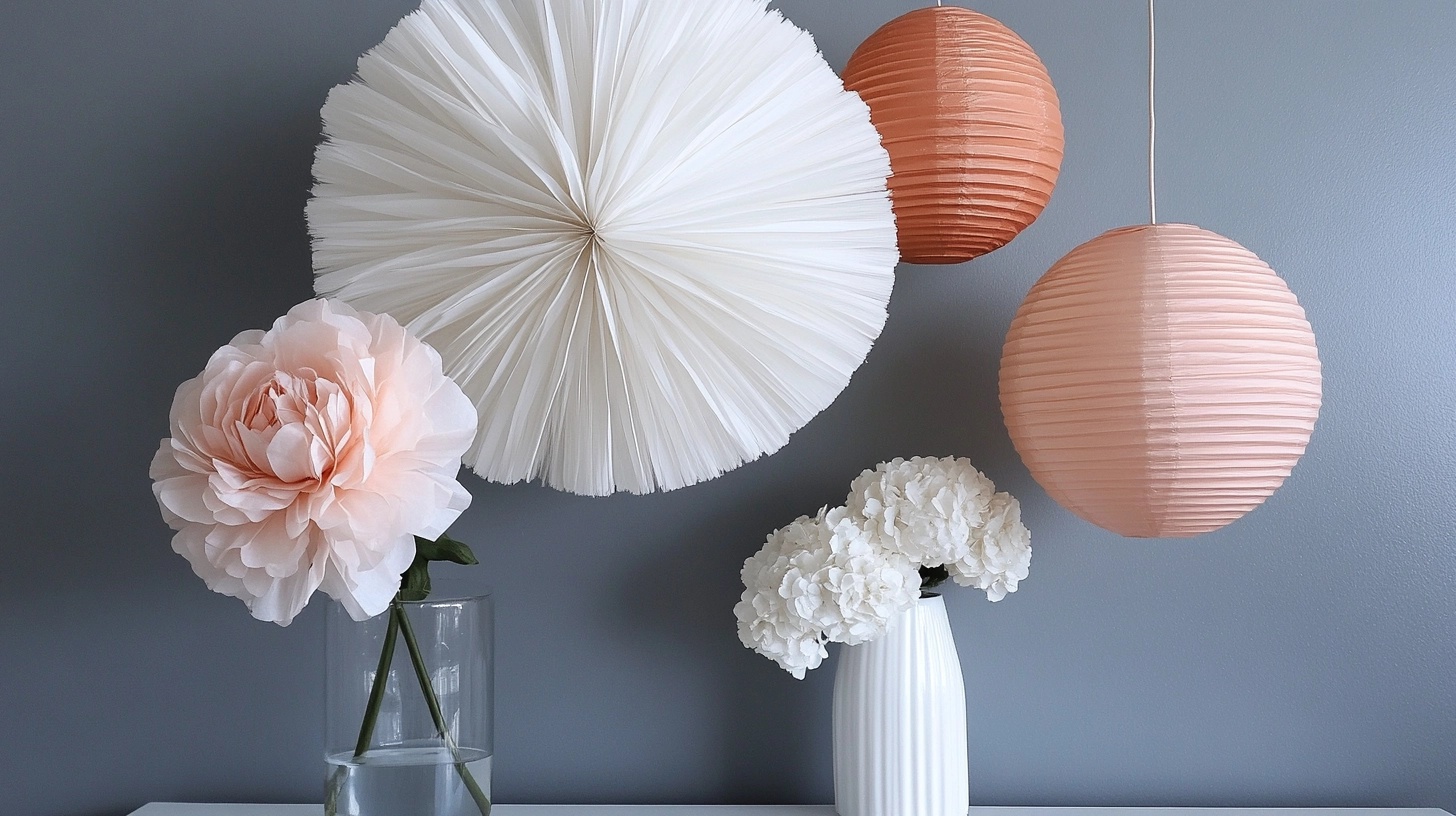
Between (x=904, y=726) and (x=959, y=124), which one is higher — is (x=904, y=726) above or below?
below

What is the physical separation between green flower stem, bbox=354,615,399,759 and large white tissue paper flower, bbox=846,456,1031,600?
15.1 inches

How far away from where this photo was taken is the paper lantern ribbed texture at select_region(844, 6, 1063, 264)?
0.78 metres

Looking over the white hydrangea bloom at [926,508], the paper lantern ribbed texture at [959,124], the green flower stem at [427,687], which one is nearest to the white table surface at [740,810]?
the green flower stem at [427,687]

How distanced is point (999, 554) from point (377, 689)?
51cm

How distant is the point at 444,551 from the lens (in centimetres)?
78

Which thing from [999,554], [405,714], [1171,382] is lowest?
[405,714]

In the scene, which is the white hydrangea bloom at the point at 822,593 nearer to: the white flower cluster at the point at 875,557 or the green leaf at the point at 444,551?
the white flower cluster at the point at 875,557

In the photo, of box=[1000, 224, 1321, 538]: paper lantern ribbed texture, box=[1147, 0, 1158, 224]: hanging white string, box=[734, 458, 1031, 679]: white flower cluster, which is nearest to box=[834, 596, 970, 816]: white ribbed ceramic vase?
box=[734, 458, 1031, 679]: white flower cluster

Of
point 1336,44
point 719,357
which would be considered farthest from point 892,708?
point 1336,44

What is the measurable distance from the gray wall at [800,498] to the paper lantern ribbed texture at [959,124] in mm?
165

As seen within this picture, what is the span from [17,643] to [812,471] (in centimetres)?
78

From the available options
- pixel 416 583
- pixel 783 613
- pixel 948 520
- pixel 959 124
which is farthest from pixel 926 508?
pixel 416 583

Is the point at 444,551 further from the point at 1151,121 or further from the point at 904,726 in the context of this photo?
the point at 1151,121

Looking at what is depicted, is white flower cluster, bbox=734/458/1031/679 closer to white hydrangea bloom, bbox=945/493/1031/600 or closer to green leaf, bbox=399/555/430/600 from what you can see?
white hydrangea bloom, bbox=945/493/1031/600
